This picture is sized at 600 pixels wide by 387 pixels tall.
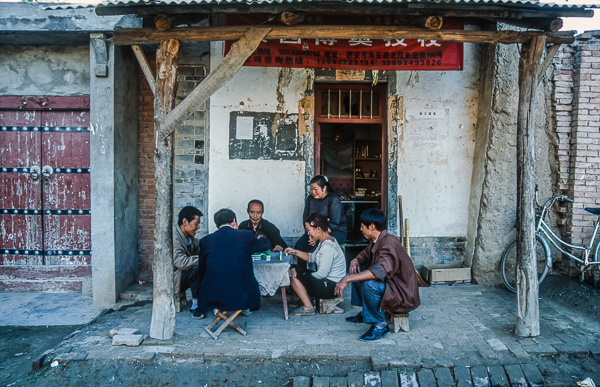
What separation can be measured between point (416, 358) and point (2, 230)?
6155 millimetres

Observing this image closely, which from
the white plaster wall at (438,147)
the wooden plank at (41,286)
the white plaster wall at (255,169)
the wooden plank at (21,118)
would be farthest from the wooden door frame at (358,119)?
the wooden plank at (21,118)

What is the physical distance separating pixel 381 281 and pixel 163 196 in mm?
2460

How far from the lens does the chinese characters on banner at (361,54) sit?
5.21m

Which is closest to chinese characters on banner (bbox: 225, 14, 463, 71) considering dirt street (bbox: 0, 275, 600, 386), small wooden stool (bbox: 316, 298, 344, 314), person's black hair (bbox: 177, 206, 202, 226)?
person's black hair (bbox: 177, 206, 202, 226)

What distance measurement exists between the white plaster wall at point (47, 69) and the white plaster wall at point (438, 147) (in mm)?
4775

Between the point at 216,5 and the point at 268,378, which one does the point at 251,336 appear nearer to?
the point at 268,378

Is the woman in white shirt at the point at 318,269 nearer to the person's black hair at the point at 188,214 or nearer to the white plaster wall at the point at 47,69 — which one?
the person's black hair at the point at 188,214

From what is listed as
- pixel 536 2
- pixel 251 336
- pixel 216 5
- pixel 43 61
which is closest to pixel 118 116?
pixel 43 61

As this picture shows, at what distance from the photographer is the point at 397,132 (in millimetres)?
6172

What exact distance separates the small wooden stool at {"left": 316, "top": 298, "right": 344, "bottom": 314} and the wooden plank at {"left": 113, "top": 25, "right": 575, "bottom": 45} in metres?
3.03

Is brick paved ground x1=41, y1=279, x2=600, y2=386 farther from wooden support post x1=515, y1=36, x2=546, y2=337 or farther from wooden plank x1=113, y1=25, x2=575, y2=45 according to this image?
wooden plank x1=113, y1=25, x2=575, y2=45

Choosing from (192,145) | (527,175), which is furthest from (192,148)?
(527,175)

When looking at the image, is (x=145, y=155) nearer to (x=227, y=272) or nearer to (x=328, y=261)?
(x=227, y=272)

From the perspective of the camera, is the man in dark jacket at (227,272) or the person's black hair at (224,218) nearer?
the man in dark jacket at (227,272)
